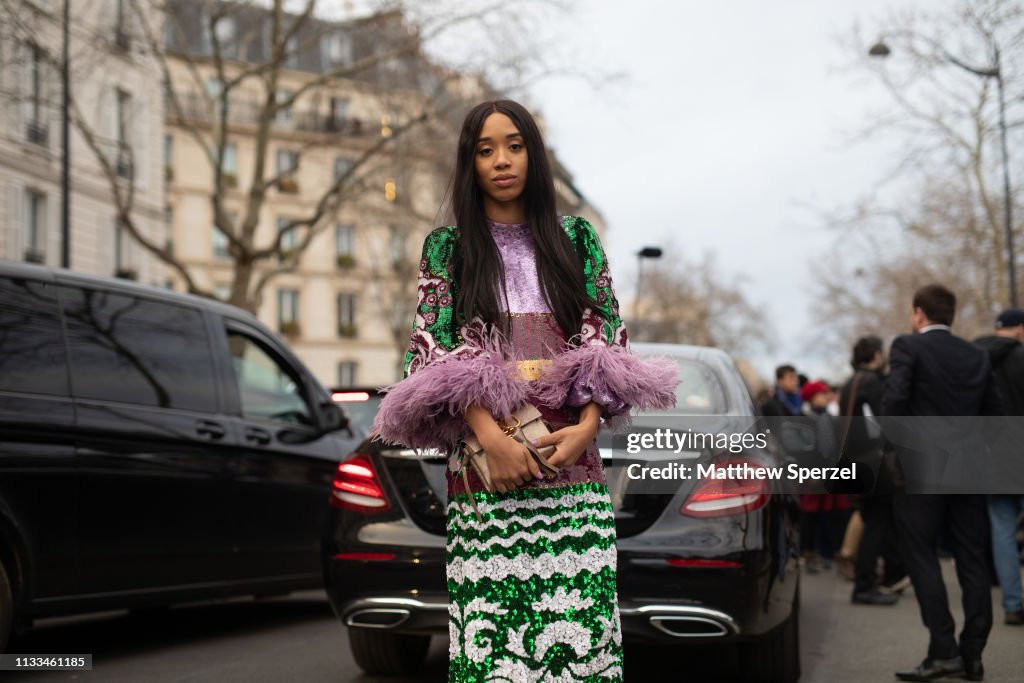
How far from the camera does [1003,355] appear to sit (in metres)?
8.30

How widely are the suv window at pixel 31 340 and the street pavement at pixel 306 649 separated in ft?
4.65

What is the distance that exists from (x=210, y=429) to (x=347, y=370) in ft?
182

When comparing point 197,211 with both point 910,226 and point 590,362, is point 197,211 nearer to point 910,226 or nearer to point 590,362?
point 910,226

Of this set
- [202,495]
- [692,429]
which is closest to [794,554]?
[692,429]

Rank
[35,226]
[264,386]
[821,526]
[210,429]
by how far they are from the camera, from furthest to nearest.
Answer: [35,226] → [821,526] → [264,386] → [210,429]

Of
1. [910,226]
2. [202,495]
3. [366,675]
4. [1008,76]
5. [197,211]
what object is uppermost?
[197,211]

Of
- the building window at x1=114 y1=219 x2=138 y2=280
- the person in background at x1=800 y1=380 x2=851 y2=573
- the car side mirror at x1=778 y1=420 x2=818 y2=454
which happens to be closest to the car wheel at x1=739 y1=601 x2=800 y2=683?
the car side mirror at x1=778 y1=420 x2=818 y2=454

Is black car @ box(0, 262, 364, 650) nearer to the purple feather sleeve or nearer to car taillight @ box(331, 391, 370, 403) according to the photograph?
car taillight @ box(331, 391, 370, 403)

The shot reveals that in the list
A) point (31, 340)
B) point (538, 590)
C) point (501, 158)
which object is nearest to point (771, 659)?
point (538, 590)

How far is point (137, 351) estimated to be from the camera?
20.9ft

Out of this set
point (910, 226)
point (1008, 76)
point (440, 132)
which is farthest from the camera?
point (910, 226)

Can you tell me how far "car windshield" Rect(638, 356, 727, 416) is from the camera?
18.7ft

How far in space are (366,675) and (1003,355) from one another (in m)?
5.07

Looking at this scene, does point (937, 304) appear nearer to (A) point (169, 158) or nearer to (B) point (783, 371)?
(B) point (783, 371)
